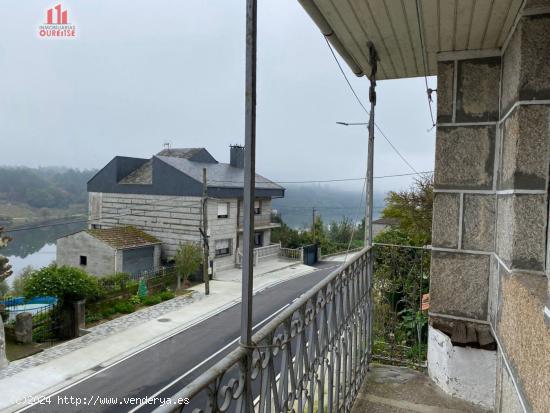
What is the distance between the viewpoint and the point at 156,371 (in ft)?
25.0

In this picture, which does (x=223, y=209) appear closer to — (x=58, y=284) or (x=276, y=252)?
(x=276, y=252)

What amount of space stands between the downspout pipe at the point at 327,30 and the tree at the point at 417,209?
28.9 feet

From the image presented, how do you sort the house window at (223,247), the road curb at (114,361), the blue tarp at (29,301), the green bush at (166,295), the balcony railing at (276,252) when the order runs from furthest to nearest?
the balcony railing at (276,252)
the house window at (223,247)
the green bush at (166,295)
the blue tarp at (29,301)
the road curb at (114,361)

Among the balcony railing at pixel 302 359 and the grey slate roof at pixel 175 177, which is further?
the grey slate roof at pixel 175 177

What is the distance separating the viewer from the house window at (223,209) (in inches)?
719

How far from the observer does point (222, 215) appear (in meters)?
18.5

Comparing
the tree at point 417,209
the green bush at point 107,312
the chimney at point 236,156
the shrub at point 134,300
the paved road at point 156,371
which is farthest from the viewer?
the chimney at point 236,156

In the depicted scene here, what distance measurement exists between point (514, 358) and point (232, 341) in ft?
27.0

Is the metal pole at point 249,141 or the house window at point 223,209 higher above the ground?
the metal pole at point 249,141

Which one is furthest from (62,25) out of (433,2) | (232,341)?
(433,2)

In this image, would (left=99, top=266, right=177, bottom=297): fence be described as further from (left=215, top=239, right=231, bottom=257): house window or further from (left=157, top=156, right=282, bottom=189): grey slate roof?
(left=157, top=156, right=282, bottom=189): grey slate roof

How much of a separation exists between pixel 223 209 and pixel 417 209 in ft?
29.2

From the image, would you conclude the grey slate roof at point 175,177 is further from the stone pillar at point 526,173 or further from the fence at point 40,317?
the stone pillar at point 526,173

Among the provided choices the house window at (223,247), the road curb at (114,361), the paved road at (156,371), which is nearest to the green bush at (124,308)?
the road curb at (114,361)
